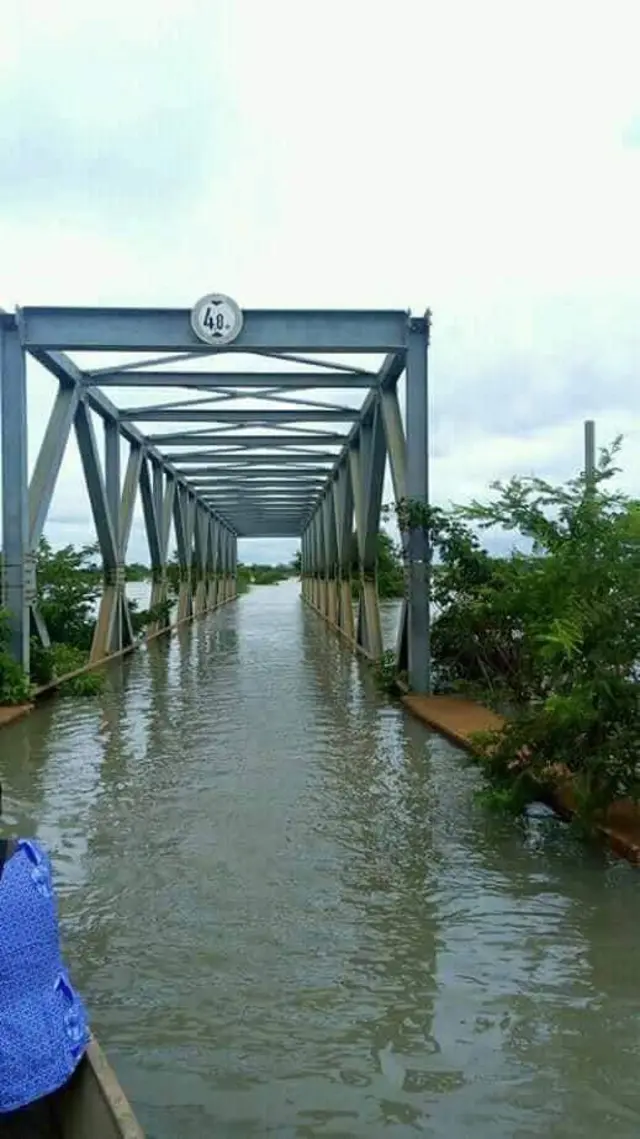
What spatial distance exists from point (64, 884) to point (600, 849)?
2706 millimetres

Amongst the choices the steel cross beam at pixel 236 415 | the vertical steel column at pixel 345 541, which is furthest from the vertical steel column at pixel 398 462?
the vertical steel column at pixel 345 541

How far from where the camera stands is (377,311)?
10.6 metres

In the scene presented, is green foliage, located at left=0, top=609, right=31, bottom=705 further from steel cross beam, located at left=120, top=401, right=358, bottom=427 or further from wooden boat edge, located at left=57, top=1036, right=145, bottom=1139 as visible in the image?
wooden boat edge, located at left=57, top=1036, right=145, bottom=1139

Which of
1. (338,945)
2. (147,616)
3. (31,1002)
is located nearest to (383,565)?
(147,616)

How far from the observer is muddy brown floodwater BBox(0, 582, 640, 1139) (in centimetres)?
279

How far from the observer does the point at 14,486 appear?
10.4m

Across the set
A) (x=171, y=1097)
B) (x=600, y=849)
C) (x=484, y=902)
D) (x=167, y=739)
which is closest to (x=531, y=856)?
(x=600, y=849)

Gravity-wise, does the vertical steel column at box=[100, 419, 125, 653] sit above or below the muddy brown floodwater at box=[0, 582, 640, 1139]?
above

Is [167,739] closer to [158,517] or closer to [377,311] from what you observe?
[377,311]

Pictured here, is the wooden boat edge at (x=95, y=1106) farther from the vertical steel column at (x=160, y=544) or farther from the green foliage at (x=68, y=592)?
the vertical steel column at (x=160, y=544)

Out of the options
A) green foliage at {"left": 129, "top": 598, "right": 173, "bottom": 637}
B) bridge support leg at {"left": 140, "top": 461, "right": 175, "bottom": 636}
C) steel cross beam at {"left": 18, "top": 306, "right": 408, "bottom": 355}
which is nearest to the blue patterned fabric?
steel cross beam at {"left": 18, "top": 306, "right": 408, "bottom": 355}

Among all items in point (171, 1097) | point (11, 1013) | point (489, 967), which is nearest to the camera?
point (11, 1013)

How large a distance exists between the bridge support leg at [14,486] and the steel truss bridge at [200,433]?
1 centimetres

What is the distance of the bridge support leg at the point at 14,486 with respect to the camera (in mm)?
10266
